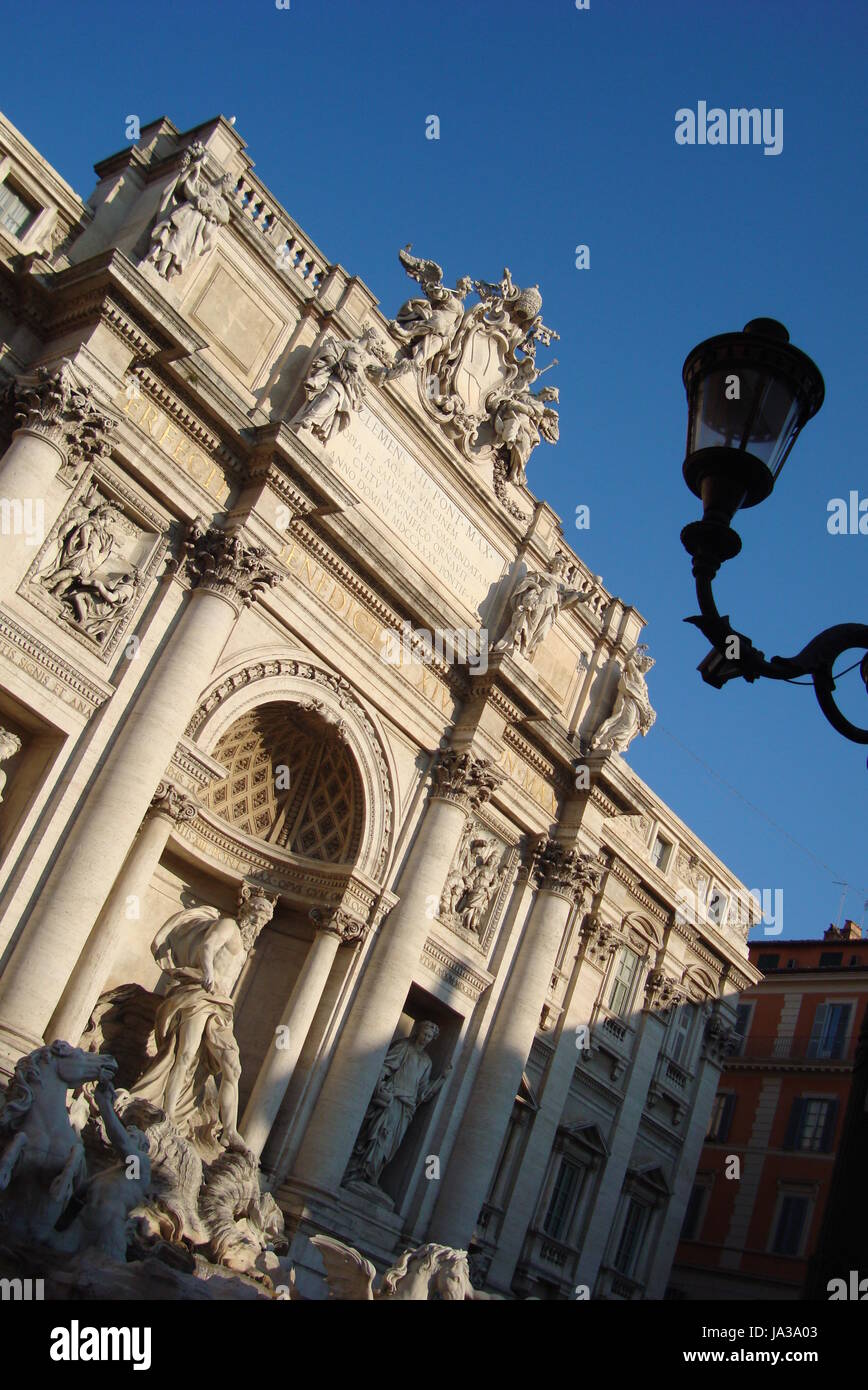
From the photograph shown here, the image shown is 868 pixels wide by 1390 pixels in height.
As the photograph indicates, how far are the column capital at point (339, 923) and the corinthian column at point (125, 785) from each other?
4.45m

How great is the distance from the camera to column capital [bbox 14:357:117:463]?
1688cm

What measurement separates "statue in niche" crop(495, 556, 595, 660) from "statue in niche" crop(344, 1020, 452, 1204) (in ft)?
23.6

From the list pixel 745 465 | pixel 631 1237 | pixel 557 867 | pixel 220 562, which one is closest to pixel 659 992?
pixel 631 1237

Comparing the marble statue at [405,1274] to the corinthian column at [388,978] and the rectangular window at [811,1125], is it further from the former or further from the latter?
the rectangular window at [811,1125]

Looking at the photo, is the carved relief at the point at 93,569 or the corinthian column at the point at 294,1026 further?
the corinthian column at the point at 294,1026

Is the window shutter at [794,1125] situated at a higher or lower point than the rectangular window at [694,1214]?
higher

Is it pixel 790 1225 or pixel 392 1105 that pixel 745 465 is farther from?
pixel 790 1225

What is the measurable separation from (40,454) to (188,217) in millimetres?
4934

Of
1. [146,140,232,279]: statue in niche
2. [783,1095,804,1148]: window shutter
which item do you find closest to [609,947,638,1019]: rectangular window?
[783,1095,804,1148]: window shutter

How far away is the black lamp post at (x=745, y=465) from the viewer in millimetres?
5297

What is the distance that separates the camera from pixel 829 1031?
38562 mm

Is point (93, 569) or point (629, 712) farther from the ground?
point (629, 712)

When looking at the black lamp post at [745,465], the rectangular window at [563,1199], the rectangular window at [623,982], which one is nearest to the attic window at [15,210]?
the black lamp post at [745,465]

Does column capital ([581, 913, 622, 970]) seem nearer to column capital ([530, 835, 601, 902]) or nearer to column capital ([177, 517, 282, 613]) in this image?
column capital ([530, 835, 601, 902])
